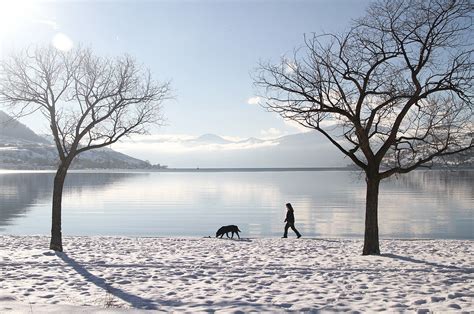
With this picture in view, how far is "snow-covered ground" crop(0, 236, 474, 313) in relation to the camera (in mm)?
8734

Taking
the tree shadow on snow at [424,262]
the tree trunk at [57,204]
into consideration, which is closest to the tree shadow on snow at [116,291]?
the tree trunk at [57,204]

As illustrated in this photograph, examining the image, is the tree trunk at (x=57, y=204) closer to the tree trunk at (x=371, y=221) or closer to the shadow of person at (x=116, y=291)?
the shadow of person at (x=116, y=291)

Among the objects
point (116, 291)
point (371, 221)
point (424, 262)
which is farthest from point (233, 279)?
point (371, 221)

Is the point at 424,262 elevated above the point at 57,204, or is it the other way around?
the point at 57,204

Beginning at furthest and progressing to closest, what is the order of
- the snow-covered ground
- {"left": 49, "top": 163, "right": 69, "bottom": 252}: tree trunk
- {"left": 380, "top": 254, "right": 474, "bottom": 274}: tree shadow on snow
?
{"left": 49, "top": 163, "right": 69, "bottom": 252}: tree trunk < {"left": 380, "top": 254, "right": 474, "bottom": 274}: tree shadow on snow < the snow-covered ground

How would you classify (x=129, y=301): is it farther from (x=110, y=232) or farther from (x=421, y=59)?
(x=110, y=232)

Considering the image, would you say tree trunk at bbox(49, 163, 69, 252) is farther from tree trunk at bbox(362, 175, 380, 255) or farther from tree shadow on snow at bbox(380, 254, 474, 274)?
tree shadow on snow at bbox(380, 254, 474, 274)

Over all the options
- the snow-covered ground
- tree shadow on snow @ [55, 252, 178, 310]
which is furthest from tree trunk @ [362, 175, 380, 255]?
tree shadow on snow @ [55, 252, 178, 310]

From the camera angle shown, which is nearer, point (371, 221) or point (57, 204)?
point (371, 221)

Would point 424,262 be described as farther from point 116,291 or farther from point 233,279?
point 116,291

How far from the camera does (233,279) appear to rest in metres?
11.3

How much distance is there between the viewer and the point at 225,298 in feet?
30.4

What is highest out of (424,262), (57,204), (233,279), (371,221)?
(57,204)

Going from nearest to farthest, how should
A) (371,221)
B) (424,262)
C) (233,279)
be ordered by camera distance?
1. (233,279)
2. (424,262)
3. (371,221)
